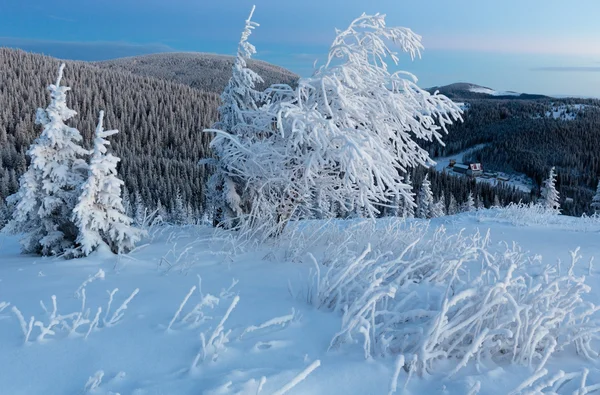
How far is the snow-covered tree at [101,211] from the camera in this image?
21.0 ft

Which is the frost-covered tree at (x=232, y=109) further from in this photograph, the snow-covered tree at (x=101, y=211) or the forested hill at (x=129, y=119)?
the forested hill at (x=129, y=119)

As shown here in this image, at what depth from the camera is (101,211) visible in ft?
21.9

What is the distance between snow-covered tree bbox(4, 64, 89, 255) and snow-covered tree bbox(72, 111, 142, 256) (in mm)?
627

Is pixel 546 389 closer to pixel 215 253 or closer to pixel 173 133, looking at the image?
pixel 215 253

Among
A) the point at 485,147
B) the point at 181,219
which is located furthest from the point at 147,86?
the point at 485,147

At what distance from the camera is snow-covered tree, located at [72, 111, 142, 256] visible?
6398 mm

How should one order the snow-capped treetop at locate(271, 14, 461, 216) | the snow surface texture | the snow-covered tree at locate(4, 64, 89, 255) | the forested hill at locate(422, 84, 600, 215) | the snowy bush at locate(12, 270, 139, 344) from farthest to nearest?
the forested hill at locate(422, 84, 600, 215) → the snow-covered tree at locate(4, 64, 89, 255) → the snow-capped treetop at locate(271, 14, 461, 216) → the snowy bush at locate(12, 270, 139, 344) → the snow surface texture

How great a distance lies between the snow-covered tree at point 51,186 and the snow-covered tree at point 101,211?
0.63 metres

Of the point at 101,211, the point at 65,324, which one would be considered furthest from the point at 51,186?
the point at 65,324

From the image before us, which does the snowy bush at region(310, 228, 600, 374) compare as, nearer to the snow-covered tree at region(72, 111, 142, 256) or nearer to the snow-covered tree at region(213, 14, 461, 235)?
the snow-covered tree at region(213, 14, 461, 235)

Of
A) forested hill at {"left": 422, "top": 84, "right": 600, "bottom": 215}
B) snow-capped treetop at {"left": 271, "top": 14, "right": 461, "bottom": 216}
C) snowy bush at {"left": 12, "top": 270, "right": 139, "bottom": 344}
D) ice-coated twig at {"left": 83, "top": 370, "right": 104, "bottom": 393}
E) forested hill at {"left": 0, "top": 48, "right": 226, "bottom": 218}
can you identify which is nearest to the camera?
ice-coated twig at {"left": 83, "top": 370, "right": 104, "bottom": 393}

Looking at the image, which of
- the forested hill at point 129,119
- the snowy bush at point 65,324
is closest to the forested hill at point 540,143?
the forested hill at point 129,119

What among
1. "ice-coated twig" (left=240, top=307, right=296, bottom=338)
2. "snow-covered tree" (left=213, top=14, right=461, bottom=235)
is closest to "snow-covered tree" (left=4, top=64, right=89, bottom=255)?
"snow-covered tree" (left=213, top=14, right=461, bottom=235)

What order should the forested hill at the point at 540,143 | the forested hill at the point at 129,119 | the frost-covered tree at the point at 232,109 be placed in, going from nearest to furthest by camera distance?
1. the frost-covered tree at the point at 232,109
2. the forested hill at the point at 129,119
3. the forested hill at the point at 540,143
